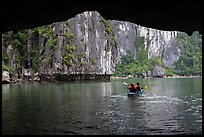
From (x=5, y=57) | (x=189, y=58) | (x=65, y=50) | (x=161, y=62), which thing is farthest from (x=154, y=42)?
(x=5, y=57)

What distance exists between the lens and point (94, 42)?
7931 centimetres

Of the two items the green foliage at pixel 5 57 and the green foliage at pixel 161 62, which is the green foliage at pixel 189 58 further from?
the green foliage at pixel 5 57

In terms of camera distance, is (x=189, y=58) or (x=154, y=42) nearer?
(x=189, y=58)

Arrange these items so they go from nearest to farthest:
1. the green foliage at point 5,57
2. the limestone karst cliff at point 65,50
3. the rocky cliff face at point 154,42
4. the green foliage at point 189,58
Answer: the green foliage at point 5,57, the limestone karst cliff at point 65,50, the green foliage at point 189,58, the rocky cliff face at point 154,42

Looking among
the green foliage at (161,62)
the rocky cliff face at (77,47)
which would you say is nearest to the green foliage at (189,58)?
the green foliage at (161,62)

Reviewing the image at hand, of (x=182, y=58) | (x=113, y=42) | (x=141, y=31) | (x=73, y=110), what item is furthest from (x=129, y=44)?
(x=73, y=110)

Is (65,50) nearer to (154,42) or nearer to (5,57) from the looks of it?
(5,57)

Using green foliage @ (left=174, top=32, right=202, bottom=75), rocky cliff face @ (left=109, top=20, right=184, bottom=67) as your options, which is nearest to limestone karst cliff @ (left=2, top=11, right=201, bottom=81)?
green foliage @ (left=174, top=32, right=202, bottom=75)

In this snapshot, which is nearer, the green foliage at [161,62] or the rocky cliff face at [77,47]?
the rocky cliff face at [77,47]

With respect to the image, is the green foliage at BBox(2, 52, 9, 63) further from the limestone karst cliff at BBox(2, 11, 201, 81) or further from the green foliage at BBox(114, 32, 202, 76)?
the green foliage at BBox(114, 32, 202, 76)

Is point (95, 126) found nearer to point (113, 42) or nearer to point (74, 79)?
point (74, 79)

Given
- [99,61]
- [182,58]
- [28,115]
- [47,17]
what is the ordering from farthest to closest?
1. [182,58]
2. [99,61]
3. [28,115]
4. [47,17]

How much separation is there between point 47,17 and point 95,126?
5729 millimetres

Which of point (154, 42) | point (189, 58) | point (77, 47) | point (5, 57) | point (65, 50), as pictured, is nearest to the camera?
point (5, 57)
